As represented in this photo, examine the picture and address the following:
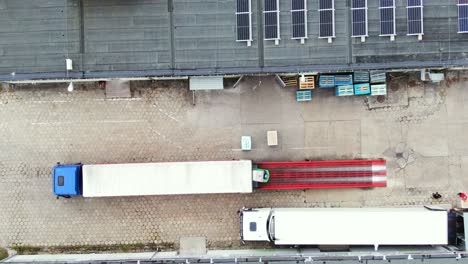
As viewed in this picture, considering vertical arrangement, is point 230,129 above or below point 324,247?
above

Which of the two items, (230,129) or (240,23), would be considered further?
(230,129)

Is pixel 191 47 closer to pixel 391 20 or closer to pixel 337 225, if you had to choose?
pixel 391 20

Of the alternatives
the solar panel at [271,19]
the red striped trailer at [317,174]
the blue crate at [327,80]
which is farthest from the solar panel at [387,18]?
the red striped trailer at [317,174]

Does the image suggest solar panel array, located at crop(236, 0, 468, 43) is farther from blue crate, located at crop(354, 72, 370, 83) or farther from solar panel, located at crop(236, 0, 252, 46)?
blue crate, located at crop(354, 72, 370, 83)

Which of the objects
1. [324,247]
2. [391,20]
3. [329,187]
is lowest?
[324,247]

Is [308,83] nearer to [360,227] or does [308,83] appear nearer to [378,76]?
[378,76]

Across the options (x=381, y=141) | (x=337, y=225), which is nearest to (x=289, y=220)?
(x=337, y=225)

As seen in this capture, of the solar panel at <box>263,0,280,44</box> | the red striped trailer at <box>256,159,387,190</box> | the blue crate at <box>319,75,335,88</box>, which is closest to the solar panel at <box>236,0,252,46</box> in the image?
the solar panel at <box>263,0,280,44</box>
